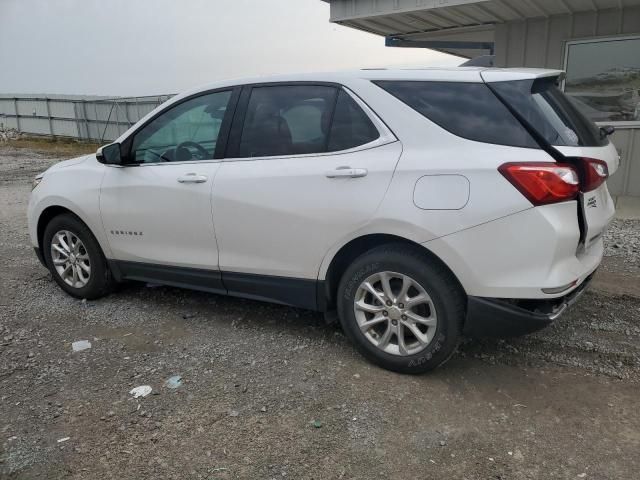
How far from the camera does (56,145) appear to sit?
71.7 feet

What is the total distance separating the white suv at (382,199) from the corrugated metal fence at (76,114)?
17.0 metres

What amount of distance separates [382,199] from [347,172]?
0.28 m

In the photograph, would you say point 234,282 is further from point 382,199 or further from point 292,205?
point 382,199

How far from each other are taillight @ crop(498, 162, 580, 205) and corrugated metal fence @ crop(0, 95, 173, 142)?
18809mm

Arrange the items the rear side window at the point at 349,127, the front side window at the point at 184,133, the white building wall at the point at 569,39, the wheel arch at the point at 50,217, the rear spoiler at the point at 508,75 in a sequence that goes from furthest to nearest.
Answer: the white building wall at the point at 569,39 < the wheel arch at the point at 50,217 < the front side window at the point at 184,133 < the rear side window at the point at 349,127 < the rear spoiler at the point at 508,75

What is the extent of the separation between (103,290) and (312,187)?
2365 mm

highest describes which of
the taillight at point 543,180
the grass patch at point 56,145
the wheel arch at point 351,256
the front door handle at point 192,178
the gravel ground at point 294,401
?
the taillight at point 543,180

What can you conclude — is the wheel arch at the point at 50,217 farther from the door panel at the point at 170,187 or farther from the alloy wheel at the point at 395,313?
the alloy wheel at the point at 395,313

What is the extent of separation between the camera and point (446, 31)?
9.83 meters

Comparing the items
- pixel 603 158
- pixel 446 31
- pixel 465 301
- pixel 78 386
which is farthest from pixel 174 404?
pixel 446 31

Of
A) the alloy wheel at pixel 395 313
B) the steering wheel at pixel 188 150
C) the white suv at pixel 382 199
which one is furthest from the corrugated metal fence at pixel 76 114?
the alloy wheel at pixel 395 313

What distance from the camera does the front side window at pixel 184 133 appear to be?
3.81 metres

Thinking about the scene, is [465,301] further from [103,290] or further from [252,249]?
[103,290]

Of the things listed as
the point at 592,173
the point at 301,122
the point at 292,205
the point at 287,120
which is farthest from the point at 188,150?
the point at 592,173
